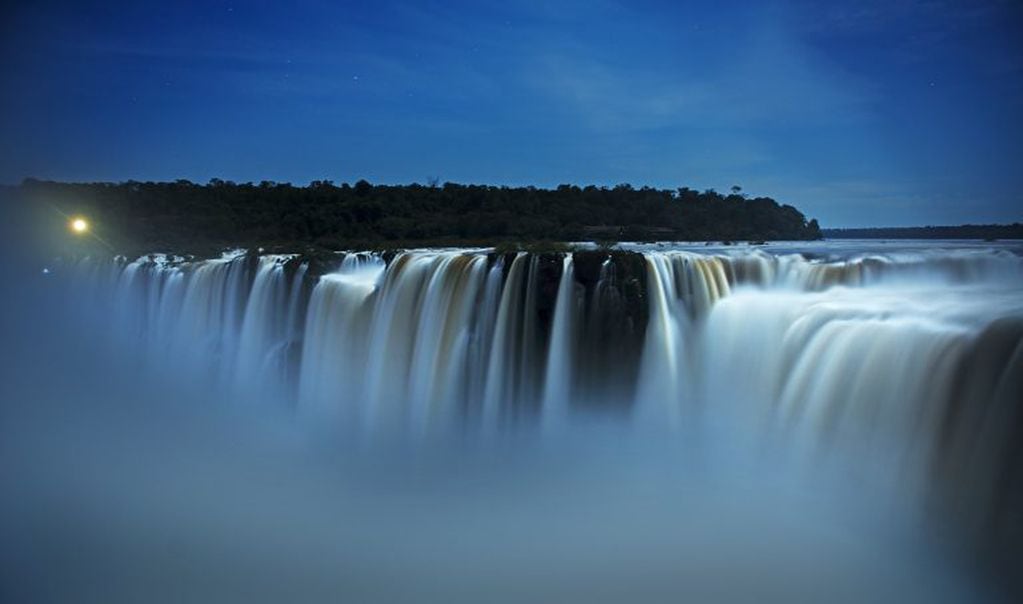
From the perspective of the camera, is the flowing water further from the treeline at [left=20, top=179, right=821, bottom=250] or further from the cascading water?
the treeline at [left=20, top=179, right=821, bottom=250]

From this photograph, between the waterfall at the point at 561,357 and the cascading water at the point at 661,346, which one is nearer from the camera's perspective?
the cascading water at the point at 661,346

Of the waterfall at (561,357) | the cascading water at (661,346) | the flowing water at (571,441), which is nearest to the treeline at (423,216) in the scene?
the cascading water at (661,346)

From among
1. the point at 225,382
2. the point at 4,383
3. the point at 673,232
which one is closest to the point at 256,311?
the point at 225,382

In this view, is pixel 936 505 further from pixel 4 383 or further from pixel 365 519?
pixel 4 383

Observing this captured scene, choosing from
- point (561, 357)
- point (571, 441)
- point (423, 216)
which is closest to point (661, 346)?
point (561, 357)

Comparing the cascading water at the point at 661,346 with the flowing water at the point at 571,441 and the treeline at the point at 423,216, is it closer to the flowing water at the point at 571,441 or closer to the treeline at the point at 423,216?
the flowing water at the point at 571,441

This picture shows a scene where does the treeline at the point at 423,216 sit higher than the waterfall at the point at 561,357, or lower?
higher
